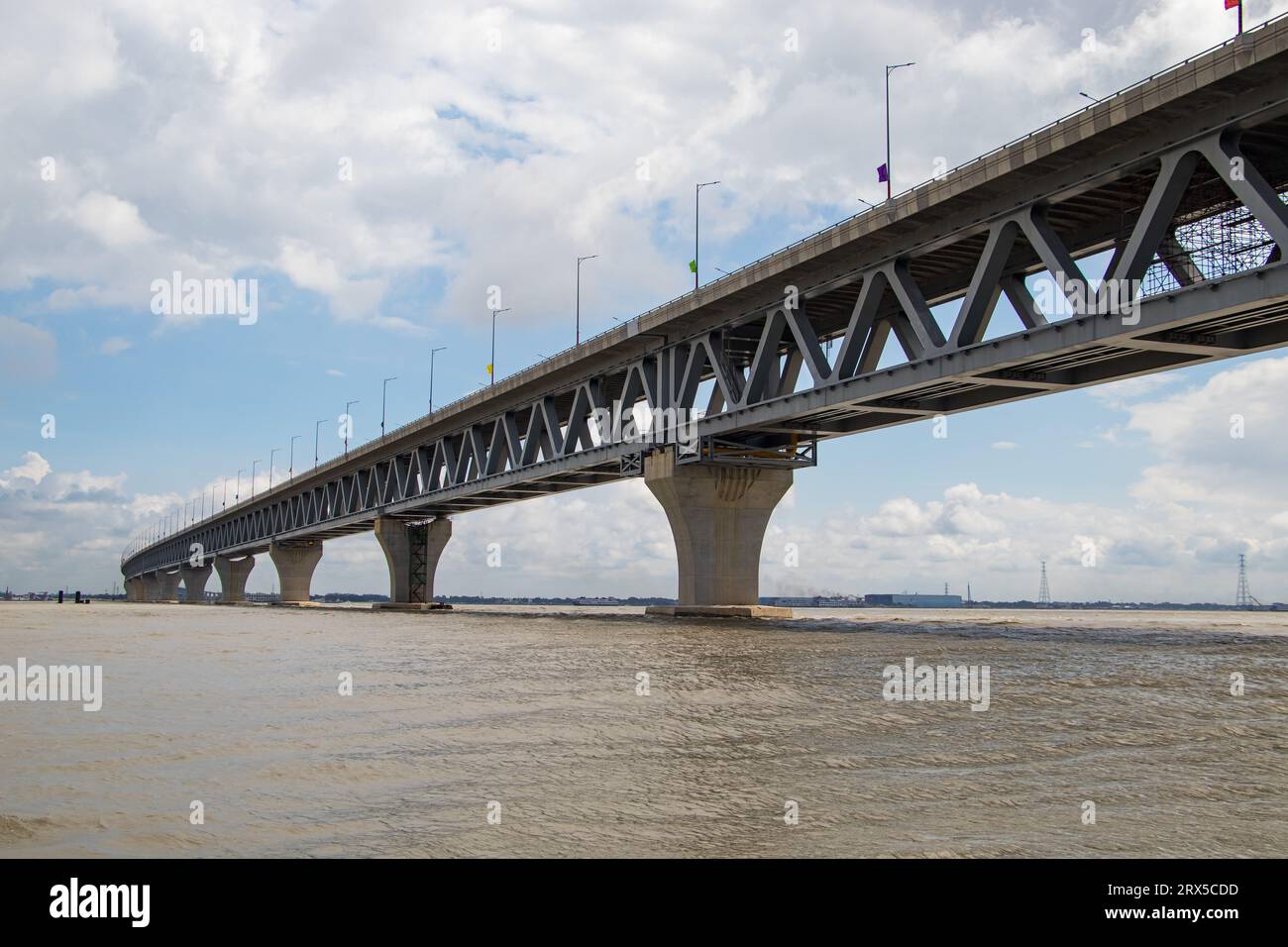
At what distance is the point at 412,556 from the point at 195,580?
93061mm

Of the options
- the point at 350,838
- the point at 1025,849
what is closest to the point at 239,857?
the point at 350,838

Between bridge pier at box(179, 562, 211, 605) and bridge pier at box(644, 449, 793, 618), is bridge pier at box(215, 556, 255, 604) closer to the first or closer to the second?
bridge pier at box(179, 562, 211, 605)

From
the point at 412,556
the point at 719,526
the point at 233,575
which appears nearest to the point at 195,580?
the point at 233,575

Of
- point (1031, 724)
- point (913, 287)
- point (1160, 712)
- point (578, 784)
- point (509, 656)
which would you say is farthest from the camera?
point (913, 287)

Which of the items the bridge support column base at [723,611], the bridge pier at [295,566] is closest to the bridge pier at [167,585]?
the bridge pier at [295,566]

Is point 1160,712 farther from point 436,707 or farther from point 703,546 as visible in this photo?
point 703,546

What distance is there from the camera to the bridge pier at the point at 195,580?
160500 millimetres

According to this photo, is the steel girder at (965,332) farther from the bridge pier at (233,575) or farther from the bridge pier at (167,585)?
the bridge pier at (167,585)

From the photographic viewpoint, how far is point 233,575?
146 meters

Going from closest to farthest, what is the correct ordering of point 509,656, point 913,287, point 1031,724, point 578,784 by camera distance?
point 578,784 → point 1031,724 → point 509,656 → point 913,287

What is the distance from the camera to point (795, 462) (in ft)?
147

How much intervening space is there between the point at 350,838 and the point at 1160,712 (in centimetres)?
1005

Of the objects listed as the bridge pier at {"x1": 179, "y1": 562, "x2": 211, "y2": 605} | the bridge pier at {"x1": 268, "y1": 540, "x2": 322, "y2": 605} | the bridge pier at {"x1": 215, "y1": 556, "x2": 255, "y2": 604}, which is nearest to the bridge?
the bridge pier at {"x1": 268, "y1": 540, "x2": 322, "y2": 605}

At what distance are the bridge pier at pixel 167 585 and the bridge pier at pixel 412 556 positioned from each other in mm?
113459
